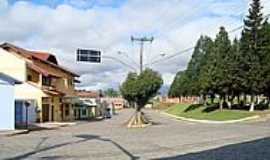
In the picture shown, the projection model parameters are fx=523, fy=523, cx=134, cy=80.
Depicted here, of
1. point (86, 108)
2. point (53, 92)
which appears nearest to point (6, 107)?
point (53, 92)

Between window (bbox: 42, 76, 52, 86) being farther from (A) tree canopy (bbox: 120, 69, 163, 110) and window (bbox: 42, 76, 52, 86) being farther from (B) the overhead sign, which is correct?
(A) tree canopy (bbox: 120, 69, 163, 110)

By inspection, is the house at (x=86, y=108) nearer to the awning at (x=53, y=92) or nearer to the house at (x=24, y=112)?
the awning at (x=53, y=92)

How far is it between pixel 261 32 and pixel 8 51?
3093 cm

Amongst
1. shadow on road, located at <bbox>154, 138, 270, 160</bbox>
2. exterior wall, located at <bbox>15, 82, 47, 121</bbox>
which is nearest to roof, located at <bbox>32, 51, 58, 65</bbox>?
exterior wall, located at <bbox>15, 82, 47, 121</bbox>

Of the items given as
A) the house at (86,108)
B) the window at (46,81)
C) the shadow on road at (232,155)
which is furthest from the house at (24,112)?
the shadow on road at (232,155)

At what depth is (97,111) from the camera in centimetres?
10719

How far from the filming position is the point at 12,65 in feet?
189

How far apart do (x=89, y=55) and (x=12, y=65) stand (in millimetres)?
9241

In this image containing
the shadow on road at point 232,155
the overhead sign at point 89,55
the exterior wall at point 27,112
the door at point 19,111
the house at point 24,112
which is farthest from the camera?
the overhead sign at point 89,55

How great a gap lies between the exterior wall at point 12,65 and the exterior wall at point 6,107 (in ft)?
59.6

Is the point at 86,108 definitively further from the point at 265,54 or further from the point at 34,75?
the point at 265,54

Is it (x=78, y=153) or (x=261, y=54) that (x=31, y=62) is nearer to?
(x=261, y=54)

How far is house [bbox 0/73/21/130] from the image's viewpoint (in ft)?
125

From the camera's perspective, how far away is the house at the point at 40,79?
57.5 meters
